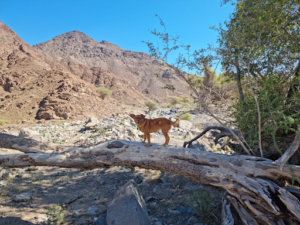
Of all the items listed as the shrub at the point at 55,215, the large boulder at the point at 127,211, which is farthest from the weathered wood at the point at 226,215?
the shrub at the point at 55,215

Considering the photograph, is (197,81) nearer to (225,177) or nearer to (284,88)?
(284,88)

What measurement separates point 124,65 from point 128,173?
91.7m

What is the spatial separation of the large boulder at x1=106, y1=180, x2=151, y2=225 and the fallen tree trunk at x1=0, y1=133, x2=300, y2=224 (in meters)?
0.63

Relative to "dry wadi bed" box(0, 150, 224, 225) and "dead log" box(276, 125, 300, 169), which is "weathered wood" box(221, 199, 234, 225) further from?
"dead log" box(276, 125, 300, 169)

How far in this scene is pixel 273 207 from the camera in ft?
9.59

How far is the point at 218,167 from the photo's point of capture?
140 inches

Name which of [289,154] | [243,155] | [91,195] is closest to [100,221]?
[91,195]

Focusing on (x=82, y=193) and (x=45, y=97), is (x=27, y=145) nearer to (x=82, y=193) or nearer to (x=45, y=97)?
(x=82, y=193)

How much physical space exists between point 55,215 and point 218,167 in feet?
11.5

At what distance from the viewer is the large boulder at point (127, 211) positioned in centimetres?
326

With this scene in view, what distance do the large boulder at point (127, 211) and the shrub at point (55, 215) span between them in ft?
3.55

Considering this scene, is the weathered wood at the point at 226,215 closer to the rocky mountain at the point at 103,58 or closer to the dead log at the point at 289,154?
the dead log at the point at 289,154

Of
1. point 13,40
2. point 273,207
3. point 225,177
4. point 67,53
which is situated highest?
point 67,53

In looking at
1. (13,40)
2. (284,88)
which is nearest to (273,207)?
(284,88)
